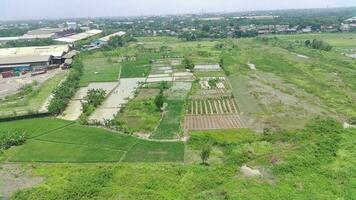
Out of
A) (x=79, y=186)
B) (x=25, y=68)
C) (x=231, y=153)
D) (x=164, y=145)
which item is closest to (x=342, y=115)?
(x=231, y=153)

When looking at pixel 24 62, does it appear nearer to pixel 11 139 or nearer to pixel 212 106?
pixel 11 139

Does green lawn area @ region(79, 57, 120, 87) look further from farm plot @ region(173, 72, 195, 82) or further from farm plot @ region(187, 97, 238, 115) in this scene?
farm plot @ region(187, 97, 238, 115)

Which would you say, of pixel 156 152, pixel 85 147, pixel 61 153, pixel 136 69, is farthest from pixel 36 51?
pixel 156 152

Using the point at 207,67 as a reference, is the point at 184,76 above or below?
below

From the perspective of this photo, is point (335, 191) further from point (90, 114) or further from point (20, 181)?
point (90, 114)

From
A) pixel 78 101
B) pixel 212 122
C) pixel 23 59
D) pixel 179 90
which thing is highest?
pixel 23 59

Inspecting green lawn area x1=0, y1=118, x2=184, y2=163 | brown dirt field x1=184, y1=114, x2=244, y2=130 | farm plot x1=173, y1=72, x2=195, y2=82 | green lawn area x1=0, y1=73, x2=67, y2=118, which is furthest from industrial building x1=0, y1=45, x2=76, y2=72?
brown dirt field x1=184, y1=114, x2=244, y2=130
